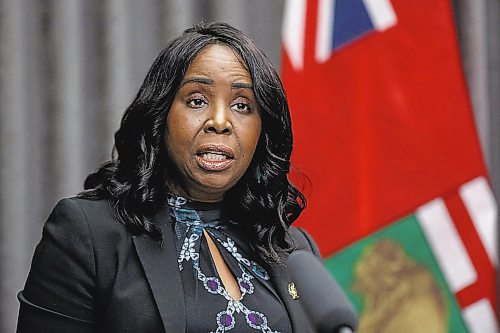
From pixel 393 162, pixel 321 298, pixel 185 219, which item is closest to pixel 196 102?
pixel 185 219

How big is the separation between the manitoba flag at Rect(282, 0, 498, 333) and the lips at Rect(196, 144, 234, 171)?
0.94 m

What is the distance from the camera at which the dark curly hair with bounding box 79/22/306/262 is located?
138cm

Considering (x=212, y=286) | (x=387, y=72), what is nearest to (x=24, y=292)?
(x=212, y=286)

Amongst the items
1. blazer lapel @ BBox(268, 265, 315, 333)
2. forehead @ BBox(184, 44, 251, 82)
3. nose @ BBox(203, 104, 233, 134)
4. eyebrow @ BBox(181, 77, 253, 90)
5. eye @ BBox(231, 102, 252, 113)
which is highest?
forehead @ BBox(184, 44, 251, 82)

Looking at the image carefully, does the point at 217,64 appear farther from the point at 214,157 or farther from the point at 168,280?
the point at 168,280

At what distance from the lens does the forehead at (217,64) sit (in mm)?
1382

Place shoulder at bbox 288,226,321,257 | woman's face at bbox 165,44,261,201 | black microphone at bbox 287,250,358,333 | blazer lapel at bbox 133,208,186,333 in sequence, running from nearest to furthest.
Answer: black microphone at bbox 287,250,358,333 → blazer lapel at bbox 133,208,186,333 → woman's face at bbox 165,44,261,201 → shoulder at bbox 288,226,321,257

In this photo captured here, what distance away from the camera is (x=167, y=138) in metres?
1.39

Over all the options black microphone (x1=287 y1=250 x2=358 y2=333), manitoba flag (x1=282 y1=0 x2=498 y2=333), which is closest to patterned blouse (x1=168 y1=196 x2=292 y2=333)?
black microphone (x1=287 y1=250 x2=358 y2=333)

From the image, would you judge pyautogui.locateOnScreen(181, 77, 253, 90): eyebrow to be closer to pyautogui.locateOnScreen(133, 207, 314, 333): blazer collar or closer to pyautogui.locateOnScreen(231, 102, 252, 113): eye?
pyautogui.locateOnScreen(231, 102, 252, 113): eye

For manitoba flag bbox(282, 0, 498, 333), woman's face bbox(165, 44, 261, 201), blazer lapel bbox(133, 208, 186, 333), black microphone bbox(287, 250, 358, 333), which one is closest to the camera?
black microphone bbox(287, 250, 358, 333)

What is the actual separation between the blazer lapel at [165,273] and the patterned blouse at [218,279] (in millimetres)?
18

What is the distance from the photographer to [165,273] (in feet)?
4.31

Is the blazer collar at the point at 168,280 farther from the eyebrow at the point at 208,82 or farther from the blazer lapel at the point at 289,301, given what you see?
the eyebrow at the point at 208,82
